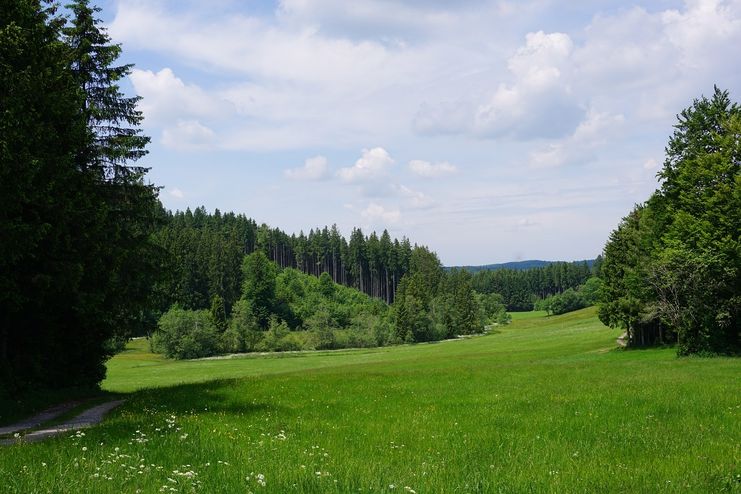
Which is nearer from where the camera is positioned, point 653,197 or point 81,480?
point 81,480

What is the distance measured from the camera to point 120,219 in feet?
93.5

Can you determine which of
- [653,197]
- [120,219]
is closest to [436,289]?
[653,197]

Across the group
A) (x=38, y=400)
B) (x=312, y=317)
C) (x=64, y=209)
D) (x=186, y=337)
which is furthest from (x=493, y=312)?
(x=64, y=209)

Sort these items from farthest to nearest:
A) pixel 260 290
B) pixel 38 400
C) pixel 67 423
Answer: pixel 260 290, pixel 38 400, pixel 67 423

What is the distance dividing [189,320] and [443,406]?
9542 cm

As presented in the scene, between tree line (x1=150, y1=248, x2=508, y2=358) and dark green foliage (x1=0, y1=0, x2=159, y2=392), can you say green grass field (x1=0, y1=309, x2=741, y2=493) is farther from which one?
tree line (x1=150, y1=248, x2=508, y2=358)

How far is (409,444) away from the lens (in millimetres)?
12242

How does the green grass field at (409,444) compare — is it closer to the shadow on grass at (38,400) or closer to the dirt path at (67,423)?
the dirt path at (67,423)

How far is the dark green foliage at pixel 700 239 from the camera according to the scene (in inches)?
1610

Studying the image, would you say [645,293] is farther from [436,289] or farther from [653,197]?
[436,289]

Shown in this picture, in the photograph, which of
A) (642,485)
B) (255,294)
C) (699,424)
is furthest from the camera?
(255,294)

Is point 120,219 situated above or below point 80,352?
above

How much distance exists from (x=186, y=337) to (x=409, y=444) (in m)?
98.9

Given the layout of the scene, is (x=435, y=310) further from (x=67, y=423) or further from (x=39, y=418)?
(x=67, y=423)
